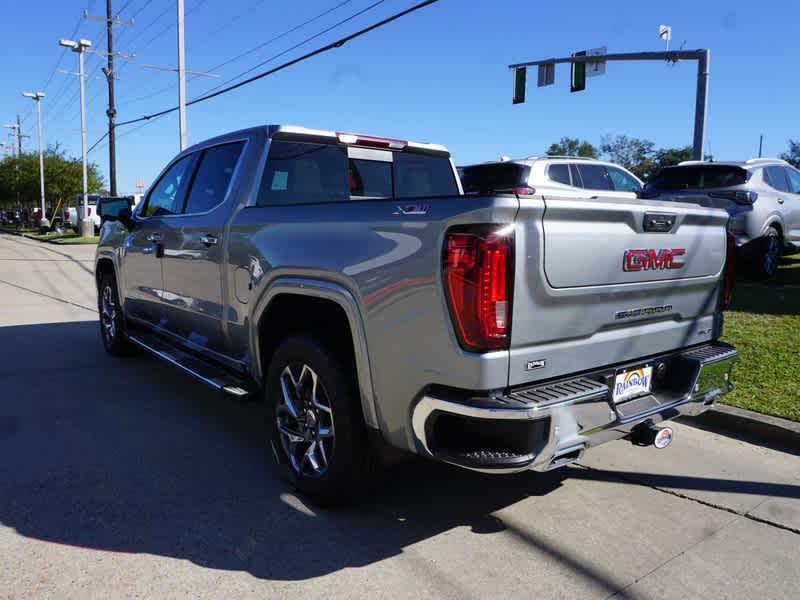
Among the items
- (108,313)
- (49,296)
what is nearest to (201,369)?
(108,313)

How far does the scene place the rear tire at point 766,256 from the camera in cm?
952

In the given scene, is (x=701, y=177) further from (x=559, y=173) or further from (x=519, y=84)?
(x=519, y=84)

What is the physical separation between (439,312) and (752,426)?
307 cm

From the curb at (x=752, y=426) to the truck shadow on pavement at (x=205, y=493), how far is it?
679 millimetres

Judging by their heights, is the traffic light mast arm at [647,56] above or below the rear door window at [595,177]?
above

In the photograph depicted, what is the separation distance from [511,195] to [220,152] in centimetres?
277

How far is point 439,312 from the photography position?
260 cm

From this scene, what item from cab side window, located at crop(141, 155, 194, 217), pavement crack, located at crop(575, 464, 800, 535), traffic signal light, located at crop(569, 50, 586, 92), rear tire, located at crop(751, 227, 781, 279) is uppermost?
traffic signal light, located at crop(569, 50, 586, 92)

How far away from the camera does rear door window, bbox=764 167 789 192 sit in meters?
9.98

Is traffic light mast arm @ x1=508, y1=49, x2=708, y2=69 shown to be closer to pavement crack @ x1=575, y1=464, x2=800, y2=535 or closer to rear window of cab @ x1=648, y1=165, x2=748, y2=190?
rear window of cab @ x1=648, y1=165, x2=748, y2=190

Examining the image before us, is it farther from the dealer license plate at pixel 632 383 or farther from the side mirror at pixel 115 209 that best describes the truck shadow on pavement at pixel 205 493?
the side mirror at pixel 115 209

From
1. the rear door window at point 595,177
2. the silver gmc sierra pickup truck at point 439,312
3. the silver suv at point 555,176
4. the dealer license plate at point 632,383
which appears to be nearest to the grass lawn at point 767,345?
the silver gmc sierra pickup truck at point 439,312

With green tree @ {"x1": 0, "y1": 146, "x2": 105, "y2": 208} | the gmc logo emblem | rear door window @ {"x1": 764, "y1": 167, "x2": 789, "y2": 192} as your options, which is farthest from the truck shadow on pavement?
green tree @ {"x1": 0, "y1": 146, "x2": 105, "y2": 208}

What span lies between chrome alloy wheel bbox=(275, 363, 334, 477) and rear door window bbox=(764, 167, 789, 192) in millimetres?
9085
